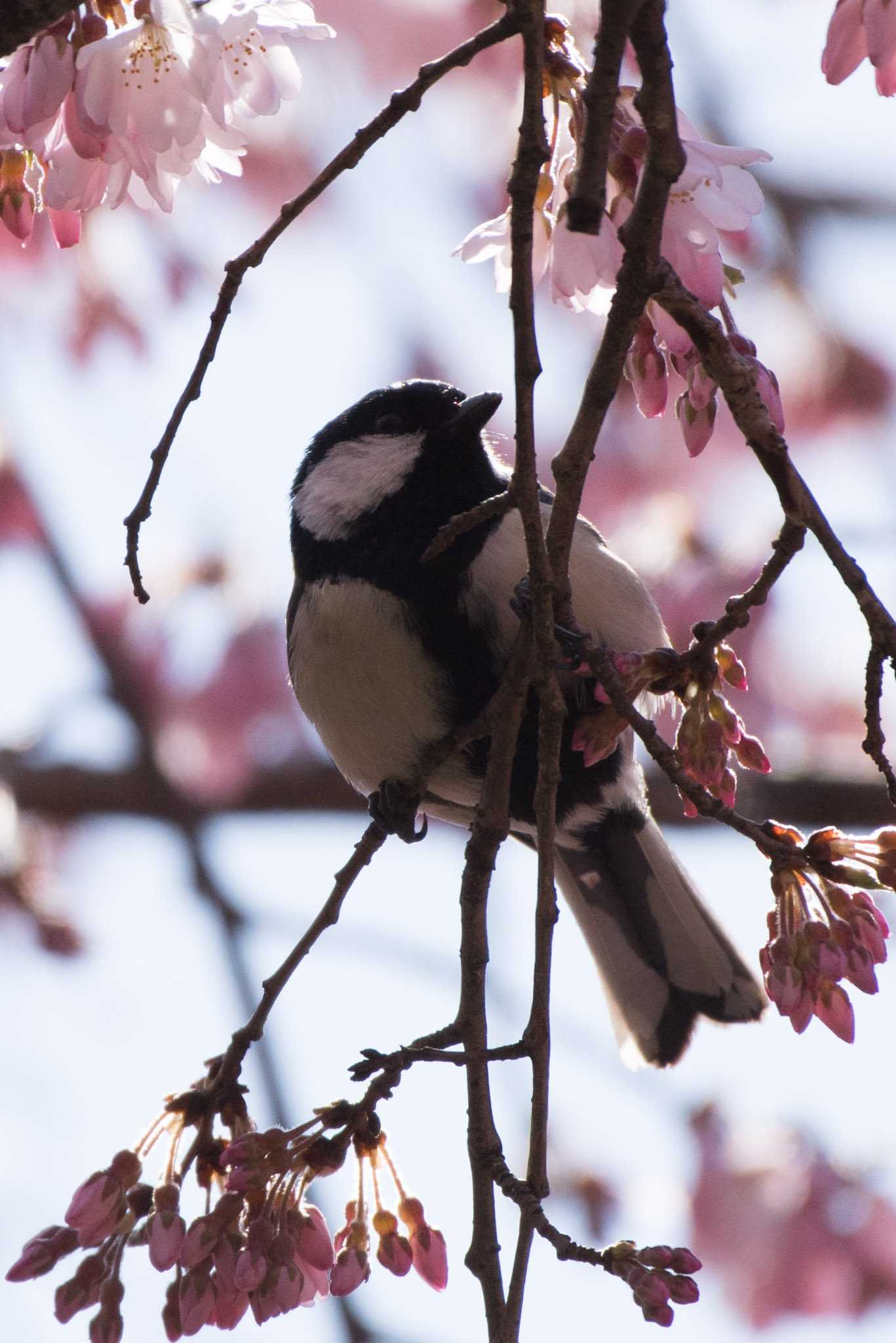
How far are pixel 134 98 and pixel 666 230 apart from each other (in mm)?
502

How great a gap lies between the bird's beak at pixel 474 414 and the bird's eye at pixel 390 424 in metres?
0.17

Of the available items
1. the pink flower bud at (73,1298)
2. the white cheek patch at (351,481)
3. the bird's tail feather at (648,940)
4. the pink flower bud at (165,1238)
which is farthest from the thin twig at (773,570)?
the bird's tail feather at (648,940)

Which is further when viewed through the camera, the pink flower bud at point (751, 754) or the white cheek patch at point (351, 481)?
the white cheek patch at point (351, 481)

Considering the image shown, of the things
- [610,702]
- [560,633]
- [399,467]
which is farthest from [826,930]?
[399,467]

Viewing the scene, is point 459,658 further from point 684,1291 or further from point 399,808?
point 684,1291

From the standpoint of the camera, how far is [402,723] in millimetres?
2189

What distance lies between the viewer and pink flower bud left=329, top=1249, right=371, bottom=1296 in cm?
139

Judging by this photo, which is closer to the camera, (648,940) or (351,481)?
(351,481)

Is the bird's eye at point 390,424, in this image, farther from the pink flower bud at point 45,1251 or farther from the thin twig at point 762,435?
the pink flower bud at point 45,1251

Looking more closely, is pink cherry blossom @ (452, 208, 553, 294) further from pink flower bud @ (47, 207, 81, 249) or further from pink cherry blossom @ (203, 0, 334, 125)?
pink flower bud @ (47, 207, 81, 249)

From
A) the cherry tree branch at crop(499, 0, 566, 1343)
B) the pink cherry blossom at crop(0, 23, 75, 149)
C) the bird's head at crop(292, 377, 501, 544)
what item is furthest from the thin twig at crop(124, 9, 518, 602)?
the bird's head at crop(292, 377, 501, 544)

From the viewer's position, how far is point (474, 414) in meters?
2.28

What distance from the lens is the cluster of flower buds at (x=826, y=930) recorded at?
123 cm

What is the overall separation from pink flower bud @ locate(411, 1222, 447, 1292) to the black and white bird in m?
0.74
